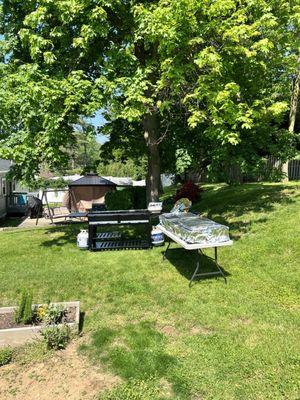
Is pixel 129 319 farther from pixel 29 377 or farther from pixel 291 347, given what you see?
pixel 291 347

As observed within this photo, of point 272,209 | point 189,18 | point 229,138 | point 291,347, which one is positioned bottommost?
point 291,347

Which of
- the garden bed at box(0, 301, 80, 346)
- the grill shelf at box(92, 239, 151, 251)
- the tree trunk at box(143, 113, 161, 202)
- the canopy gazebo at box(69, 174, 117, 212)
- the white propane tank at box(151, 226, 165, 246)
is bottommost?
the canopy gazebo at box(69, 174, 117, 212)

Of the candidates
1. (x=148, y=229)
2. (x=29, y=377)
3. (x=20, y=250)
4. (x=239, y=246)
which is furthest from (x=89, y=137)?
(x=29, y=377)

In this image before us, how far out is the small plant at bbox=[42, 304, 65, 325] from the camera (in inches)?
217

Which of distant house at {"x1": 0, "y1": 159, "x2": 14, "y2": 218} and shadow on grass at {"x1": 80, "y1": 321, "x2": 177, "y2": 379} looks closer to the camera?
shadow on grass at {"x1": 80, "y1": 321, "x2": 177, "y2": 379}

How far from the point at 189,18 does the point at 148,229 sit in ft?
15.8

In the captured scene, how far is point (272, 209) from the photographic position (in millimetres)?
10742

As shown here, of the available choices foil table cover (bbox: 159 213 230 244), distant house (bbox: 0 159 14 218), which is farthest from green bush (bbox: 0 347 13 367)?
distant house (bbox: 0 159 14 218)

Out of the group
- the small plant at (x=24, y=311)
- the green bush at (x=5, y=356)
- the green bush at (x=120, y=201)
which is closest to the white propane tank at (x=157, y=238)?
the small plant at (x=24, y=311)

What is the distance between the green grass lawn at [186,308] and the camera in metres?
4.43

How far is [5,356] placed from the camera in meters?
5.08

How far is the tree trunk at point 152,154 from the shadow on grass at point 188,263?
332cm

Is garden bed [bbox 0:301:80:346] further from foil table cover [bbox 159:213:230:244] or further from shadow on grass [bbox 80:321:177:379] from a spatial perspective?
foil table cover [bbox 159:213:230:244]

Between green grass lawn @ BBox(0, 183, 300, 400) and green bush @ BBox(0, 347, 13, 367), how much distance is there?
36.6 inches
